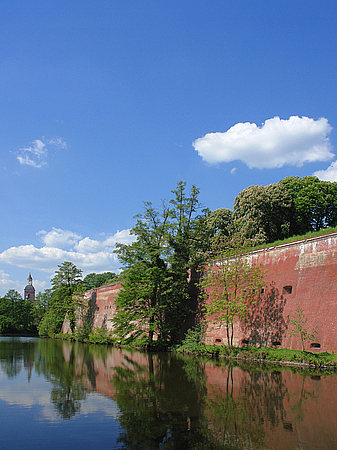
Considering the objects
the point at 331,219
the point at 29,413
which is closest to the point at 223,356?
the point at 29,413

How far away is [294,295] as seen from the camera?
763 inches

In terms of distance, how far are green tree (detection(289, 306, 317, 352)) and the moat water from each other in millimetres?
2611

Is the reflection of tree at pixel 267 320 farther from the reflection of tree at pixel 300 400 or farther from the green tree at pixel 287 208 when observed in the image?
the green tree at pixel 287 208

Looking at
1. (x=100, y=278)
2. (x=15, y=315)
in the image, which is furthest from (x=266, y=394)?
(x=100, y=278)

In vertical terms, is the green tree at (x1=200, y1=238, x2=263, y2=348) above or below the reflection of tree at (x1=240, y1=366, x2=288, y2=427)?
above

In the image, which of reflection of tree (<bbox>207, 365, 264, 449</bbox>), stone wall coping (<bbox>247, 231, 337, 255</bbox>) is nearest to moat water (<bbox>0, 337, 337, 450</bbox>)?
reflection of tree (<bbox>207, 365, 264, 449</bbox>)

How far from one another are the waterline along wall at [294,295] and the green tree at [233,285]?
1.73 feet

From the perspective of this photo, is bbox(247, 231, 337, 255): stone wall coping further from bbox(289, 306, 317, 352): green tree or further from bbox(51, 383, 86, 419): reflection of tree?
bbox(51, 383, 86, 419): reflection of tree

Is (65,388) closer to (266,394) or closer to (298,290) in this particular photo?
(266,394)

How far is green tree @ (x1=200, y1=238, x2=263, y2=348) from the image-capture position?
21297mm

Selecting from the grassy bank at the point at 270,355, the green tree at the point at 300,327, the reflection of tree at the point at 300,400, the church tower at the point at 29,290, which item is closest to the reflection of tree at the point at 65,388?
the reflection of tree at the point at 300,400

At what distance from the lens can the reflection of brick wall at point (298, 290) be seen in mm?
17234

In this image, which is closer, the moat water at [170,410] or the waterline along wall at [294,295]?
the moat water at [170,410]

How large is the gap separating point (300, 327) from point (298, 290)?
2.28 meters
